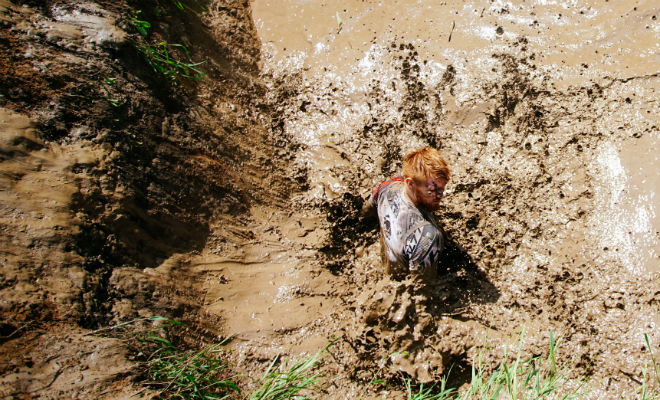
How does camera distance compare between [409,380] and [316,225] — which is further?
[316,225]

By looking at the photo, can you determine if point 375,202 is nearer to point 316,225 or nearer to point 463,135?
point 316,225

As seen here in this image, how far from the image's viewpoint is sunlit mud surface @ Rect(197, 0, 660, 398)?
2.86m

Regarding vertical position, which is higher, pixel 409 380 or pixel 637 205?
pixel 637 205

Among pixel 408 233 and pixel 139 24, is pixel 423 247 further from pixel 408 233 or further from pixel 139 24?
pixel 139 24

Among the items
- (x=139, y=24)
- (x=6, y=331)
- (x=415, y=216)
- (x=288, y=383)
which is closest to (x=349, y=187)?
(x=415, y=216)

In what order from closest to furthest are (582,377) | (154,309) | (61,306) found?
(61,306) < (154,309) < (582,377)

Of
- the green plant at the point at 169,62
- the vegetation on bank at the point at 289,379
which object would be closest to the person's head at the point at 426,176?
the vegetation on bank at the point at 289,379

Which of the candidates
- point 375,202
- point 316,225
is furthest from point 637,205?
point 316,225

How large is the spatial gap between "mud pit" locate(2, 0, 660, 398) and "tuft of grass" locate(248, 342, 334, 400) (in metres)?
0.20

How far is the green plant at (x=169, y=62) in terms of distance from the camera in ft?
10.5

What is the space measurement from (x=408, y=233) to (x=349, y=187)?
0.92 metres

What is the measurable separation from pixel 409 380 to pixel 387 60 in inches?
107

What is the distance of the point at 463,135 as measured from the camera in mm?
3602

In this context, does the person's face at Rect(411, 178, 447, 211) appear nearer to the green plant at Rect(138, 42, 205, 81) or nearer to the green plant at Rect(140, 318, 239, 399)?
the green plant at Rect(140, 318, 239, 399)
